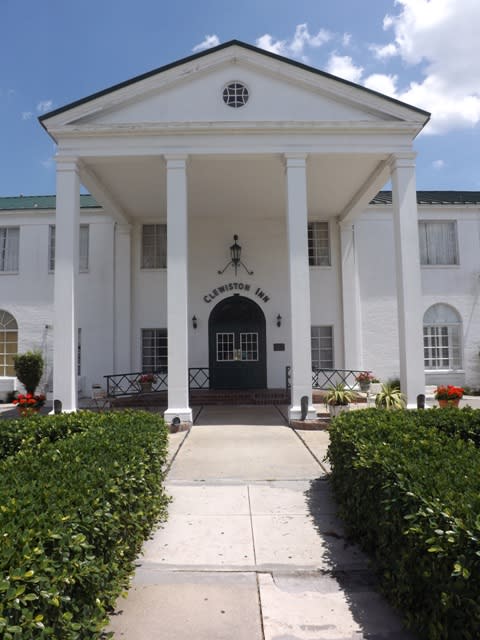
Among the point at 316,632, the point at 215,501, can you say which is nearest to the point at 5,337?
the point at 215,501

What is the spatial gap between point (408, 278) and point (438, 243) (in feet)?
21.7

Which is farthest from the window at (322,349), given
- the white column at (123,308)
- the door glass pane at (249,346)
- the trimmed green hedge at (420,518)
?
the trimmed green hedge at (420,518)

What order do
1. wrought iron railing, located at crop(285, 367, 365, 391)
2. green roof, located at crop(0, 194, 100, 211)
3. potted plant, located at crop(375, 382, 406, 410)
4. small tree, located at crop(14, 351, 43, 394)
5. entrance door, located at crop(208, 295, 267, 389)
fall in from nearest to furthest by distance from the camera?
potted plant, located at crop(375, 382, 406, 410) → small tree, located at crop(14, 351, 43, 394) → wrought iron railing, located at crop(285, 367, 365, 391) → entrance door, located at crop(208, 295, 267, 389) → green roof, located at crop(0, 194, 100, 211)

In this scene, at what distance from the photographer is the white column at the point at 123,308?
50.0 ft

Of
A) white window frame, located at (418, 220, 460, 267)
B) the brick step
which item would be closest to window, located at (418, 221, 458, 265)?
white window frame, located at (418, 220, 460, 267)

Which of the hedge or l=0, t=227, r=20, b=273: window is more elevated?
l=0, t=227, r=20, b=273: window

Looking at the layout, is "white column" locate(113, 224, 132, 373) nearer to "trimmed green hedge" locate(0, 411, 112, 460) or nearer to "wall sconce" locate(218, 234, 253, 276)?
"wall sconce" locate(218, 234, 253, 276)

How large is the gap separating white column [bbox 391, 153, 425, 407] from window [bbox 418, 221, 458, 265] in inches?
229

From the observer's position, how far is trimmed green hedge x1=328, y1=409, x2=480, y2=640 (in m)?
2.57

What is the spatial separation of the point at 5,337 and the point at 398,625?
15.8 meters

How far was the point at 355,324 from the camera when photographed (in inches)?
610

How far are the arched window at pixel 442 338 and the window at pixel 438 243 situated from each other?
161 centimetres

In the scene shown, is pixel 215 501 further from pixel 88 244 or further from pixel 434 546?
pixel 88 244

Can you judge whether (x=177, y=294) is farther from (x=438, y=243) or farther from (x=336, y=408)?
(x=438, y=243)
